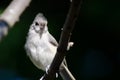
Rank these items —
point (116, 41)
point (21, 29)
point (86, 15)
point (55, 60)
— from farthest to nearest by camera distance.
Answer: point (116, 41) < point (86, 15) < point (21, 29) < point (55, 60)

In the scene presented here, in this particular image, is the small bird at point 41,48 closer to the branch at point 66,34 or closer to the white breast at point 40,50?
the white breast at point 40,50

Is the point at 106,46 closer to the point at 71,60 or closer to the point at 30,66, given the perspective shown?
the point at 71,60

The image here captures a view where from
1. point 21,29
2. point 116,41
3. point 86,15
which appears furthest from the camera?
point 116,41

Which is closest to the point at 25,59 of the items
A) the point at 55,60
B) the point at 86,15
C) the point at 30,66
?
the point at 30,66

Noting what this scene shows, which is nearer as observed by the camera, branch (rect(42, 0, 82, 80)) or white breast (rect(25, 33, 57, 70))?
branch (rect(42, 0, 82, 80))

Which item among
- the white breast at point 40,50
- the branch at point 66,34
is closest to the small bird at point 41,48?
the white breast at point 40,50

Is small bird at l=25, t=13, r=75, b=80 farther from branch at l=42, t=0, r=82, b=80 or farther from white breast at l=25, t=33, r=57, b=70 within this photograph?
branch at l=42, t=0, r=82, b=80

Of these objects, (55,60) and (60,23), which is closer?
(55,60)

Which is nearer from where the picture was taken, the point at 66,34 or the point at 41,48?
the point at 66,34

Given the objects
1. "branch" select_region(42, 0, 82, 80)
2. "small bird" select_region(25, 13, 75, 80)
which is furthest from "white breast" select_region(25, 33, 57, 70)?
"branch" select_region(42, 0, 82, 80)

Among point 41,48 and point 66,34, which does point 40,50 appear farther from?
point 66,34

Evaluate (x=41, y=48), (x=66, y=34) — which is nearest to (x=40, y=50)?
(x=41, y=48)
